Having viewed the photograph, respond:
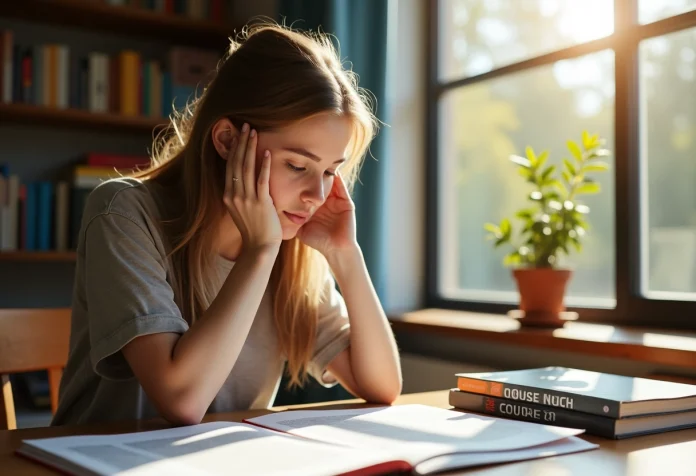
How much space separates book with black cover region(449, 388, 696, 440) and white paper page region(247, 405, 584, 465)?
0.15ft

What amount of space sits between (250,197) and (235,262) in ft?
0.41

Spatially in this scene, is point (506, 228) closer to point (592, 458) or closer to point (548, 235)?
point (548, 235)

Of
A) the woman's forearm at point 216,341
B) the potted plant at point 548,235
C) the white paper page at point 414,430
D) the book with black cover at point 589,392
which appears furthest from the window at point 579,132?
the woman's forearm at point 216,341

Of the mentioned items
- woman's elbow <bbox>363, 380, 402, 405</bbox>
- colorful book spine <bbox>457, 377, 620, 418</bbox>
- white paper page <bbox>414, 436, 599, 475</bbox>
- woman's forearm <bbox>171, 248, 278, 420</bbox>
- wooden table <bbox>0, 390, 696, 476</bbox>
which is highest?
woman's forearm <bbox>171, 248, 278, 420</bbox>

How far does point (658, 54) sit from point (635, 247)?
471mm

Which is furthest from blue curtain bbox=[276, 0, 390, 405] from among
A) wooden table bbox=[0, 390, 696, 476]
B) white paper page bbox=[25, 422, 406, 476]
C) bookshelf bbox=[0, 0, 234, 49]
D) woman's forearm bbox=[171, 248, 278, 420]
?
white paper page bbox=[25, 422, 406, 476]

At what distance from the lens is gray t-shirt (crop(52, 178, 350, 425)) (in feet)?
3.52

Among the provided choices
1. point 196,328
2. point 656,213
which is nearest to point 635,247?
point 656,213

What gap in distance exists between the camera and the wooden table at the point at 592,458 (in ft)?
2.49

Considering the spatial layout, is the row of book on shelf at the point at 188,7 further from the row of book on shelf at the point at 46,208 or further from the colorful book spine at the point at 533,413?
the colorful book spine at the point at 533,413

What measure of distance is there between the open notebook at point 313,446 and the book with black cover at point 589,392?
0.21 ft

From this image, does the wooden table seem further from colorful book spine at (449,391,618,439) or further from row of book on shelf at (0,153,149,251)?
row of book on shelf at (0,153,149,251)

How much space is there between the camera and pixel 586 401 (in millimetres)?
962

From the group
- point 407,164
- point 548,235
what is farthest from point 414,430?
point 407,164
